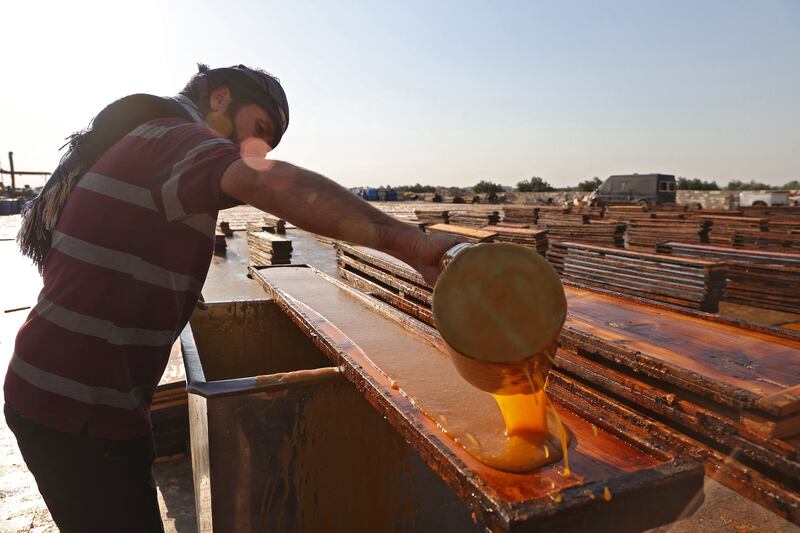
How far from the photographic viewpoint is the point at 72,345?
67.6 inches

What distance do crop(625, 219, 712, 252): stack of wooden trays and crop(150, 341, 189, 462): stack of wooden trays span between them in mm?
11796

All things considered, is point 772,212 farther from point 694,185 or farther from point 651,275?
point 694,185

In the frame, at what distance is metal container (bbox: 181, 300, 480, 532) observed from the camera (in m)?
2.47

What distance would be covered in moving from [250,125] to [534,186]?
193ft

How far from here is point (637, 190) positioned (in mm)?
27125

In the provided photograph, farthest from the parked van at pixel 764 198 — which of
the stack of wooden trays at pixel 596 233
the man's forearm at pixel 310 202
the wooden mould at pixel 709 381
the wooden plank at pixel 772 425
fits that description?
the man's forearm at pixel 310 202

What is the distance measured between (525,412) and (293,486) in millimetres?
1561

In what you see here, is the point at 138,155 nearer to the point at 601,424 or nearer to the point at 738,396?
the point at 601,424

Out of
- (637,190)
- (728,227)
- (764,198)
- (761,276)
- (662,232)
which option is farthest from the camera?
(764,198)

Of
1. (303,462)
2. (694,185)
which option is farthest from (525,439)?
(694,185)

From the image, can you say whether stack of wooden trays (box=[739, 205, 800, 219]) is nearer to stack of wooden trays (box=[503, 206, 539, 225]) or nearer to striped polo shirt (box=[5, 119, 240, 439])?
stack of wooden trays (box=[503, 206, 539, 225])

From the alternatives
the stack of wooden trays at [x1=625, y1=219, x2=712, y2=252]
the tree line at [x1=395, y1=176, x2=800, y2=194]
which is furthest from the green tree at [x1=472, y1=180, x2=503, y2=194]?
the stack of wooden trays at [x1=625, y1=219, x2=712, y2=252]

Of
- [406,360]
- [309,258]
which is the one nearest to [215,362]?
[406,360]

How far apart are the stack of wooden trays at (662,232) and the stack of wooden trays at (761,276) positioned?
3.19 m
